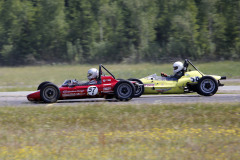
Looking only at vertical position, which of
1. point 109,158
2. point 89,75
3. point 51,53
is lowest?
point 109,158

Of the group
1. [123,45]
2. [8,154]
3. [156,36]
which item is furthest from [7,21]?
Result: [8,154]

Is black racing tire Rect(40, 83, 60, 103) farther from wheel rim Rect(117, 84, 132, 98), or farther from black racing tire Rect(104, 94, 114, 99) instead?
wheel rim Rect(117, 84, 132, 98)

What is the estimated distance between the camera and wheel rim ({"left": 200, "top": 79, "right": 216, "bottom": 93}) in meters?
13.9

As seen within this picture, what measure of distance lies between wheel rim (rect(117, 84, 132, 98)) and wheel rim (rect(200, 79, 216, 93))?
3030mm

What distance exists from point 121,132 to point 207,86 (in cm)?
653

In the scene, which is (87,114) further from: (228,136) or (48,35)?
(48,35)

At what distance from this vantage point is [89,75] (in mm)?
13500

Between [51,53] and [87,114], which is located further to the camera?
[51,53]

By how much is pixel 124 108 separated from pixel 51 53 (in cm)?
4039

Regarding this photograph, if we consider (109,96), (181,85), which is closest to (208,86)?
(181,85)

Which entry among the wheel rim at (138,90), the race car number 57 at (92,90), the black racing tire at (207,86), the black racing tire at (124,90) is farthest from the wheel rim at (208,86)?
the race car number 57 at (92,90)

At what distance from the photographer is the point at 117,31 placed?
156 ft

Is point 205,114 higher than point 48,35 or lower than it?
lower

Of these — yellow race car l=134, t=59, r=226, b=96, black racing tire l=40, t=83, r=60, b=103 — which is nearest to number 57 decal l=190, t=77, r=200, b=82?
yellow race car l=134, t=59, r=226, b=96
